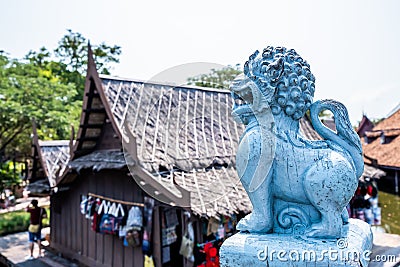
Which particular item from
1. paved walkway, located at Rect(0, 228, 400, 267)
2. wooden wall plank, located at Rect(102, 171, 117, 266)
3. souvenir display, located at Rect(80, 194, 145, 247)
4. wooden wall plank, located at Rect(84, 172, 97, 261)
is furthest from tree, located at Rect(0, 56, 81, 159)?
wooden wall plank, located at Rect(102, 171, 117, 266)

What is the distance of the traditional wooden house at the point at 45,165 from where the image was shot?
295 inches

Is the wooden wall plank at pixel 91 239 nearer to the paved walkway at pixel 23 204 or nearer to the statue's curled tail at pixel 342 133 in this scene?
the statue's curled tail at pixel 342 133

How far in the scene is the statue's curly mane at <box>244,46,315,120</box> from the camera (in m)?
1.38

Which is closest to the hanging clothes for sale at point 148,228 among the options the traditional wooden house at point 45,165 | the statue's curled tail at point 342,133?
the traditional wooden house at point 45,165

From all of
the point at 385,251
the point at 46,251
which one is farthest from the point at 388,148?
the point at 46,251

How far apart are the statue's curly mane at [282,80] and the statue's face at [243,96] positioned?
4 cm

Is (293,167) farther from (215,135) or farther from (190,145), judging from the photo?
(215,135)

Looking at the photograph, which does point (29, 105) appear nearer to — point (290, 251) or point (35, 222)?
point (35, 222)

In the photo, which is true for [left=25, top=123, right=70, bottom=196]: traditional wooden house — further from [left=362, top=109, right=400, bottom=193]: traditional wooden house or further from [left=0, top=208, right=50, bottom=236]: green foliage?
[left=362, top=109, right=400, bottom=193]: traditional wooden house

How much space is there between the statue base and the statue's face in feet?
1.69

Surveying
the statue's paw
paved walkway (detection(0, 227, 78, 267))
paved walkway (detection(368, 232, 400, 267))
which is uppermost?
the statue's paw

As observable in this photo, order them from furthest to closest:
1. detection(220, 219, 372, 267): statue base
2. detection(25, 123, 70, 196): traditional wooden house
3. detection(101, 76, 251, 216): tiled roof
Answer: detection(25, 123, 70, 196): traditional wooden house < detection(101, 76, 251, 216): tiled roof < detection(220, 219, 372, 267): statue base

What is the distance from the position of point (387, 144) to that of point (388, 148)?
0.41 m

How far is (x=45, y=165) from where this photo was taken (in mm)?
7680
